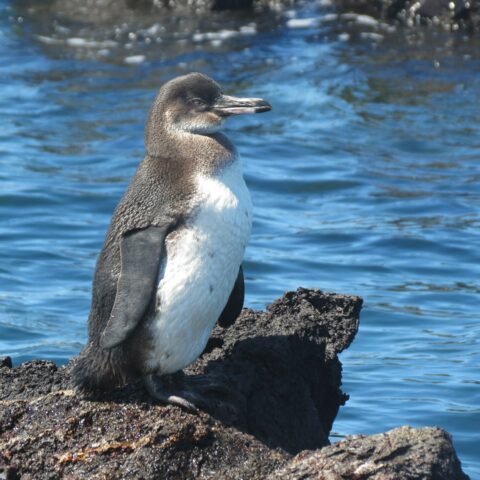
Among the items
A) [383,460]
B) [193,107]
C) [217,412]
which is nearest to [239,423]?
→ [217,412]

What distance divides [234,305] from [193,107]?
971mm

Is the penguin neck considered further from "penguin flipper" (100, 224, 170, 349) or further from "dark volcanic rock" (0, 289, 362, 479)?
"dark volcanic rock" (0, 289, 362, 479)

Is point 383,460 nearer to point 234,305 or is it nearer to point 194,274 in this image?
point 194,274

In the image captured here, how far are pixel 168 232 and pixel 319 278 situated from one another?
16.0ft

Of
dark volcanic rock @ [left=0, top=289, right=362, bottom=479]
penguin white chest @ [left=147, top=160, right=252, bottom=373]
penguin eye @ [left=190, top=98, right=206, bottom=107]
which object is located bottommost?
dark volcanic rock @ [left=0, top=289, right=362, bottom=479]

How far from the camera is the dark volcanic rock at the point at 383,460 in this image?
4.76m

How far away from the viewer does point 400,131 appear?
14.2 meters

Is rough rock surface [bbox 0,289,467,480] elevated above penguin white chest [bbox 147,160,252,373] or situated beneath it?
situated beneath

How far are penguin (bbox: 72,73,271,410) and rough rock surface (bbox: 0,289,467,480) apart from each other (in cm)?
14

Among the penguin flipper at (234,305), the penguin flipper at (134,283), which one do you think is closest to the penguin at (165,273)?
the penguin flipper at (134,283)

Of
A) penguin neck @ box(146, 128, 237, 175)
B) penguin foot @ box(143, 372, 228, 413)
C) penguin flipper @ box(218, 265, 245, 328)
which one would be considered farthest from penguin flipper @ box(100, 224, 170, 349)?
penguin flipper @ box(218, 265, 245, 328)

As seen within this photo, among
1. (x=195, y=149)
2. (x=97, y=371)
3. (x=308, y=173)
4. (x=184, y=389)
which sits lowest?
(x=308, y=173)

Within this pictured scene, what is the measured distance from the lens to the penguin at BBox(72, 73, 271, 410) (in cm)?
577

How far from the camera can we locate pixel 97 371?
5727 mm
